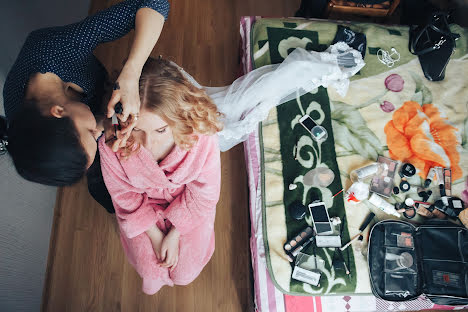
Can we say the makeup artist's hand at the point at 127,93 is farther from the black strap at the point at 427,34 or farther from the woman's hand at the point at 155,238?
the black strap at the point at 427,34

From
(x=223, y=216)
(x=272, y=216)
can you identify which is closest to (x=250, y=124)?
(x=272, y=216)

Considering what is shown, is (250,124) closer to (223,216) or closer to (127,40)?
(223,216)

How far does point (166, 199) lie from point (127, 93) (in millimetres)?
606

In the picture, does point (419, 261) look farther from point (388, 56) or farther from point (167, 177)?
point (167, 177)

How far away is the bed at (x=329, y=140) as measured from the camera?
4.19 feet

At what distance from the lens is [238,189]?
1.81 m

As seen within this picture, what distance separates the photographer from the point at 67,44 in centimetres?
94

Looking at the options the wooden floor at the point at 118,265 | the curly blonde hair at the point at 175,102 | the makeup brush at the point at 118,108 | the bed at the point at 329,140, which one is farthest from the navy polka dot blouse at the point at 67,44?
the wooden floor at the point at 118,265

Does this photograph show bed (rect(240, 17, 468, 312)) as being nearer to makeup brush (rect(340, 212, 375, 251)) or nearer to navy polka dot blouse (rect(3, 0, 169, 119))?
makeup brush (rect(340, 212, 375, 251))

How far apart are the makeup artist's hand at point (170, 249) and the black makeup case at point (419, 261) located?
0.87 metres

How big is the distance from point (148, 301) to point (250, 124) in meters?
1.12

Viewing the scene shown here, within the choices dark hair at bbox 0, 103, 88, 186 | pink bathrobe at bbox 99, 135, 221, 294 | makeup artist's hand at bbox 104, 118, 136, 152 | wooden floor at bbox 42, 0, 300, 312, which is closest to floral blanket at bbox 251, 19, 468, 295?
pink bathrobe at bbox 99, 135, 221, 294

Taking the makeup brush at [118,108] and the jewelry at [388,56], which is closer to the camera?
the makeup brush at [118,108]

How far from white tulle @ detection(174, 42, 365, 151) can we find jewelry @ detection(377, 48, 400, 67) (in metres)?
0.15
